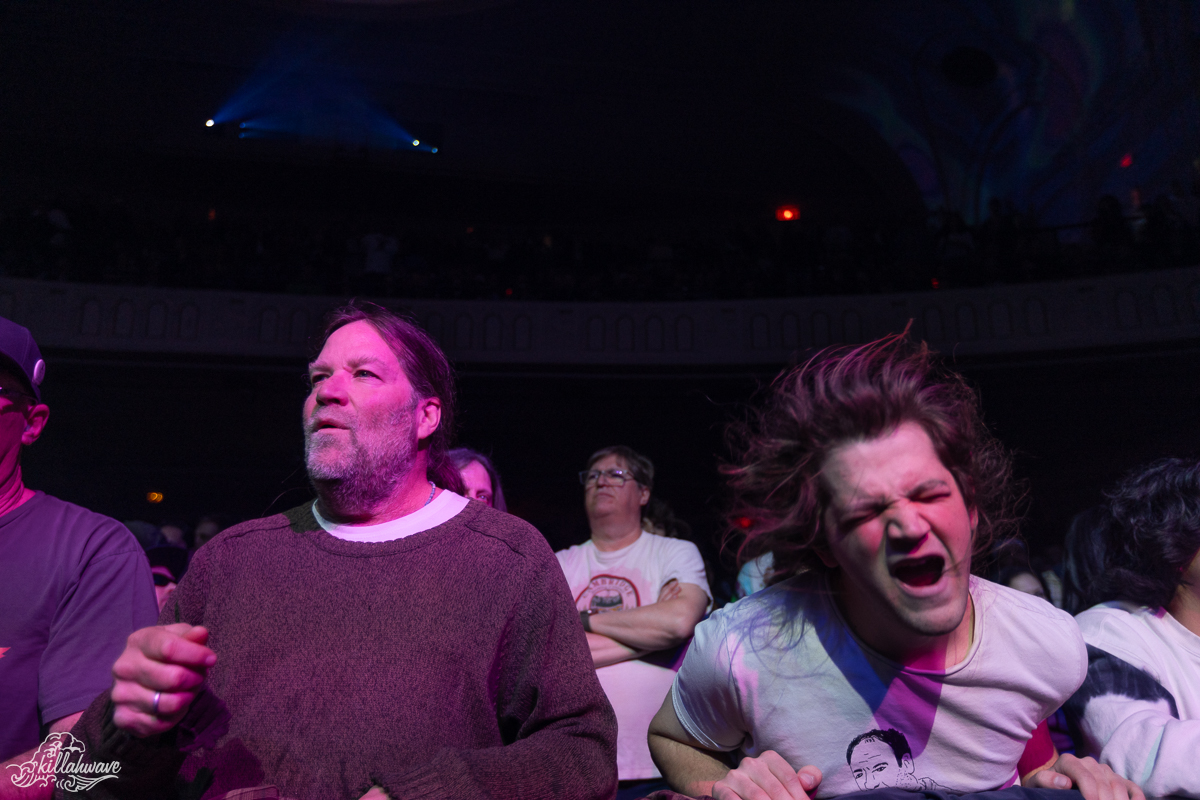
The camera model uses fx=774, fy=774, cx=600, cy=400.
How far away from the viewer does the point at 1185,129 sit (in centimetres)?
1002

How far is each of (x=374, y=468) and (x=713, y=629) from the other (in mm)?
754

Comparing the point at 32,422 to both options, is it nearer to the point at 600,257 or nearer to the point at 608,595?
the point at 608,595

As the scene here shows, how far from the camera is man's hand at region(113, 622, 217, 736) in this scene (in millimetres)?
1057

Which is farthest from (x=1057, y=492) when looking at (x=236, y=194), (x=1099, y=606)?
(x=236, y=194)

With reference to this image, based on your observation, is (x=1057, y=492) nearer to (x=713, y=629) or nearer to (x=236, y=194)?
(x=713, y=629)

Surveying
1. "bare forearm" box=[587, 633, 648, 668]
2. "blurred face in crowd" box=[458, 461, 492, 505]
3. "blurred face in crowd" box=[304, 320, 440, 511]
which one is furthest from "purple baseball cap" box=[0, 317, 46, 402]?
"bare forearm" box=[587, 633, 648, 668]

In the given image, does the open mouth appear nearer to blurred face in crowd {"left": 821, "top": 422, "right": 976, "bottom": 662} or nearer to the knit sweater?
blurred face in crowd {"left": 821, "top": 422, "right": 976, "bottom": 662}

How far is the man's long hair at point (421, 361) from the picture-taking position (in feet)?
5.71

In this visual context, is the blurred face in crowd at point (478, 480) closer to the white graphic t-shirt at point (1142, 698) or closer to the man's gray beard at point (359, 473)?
the man's gray beard at point (359, 473)

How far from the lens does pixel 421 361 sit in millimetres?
1771

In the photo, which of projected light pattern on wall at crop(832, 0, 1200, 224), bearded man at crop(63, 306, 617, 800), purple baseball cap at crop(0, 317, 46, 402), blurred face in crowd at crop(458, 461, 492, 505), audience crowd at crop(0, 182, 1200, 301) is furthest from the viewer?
projected light pattern on wall at crop(832, 0, 1200, 224)

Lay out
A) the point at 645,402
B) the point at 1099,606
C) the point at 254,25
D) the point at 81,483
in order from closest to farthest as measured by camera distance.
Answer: the point at 1099,606 < the point at 81,483 < the point at 645,402 < the point at 254,25

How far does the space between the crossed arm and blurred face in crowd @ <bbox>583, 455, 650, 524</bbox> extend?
55 cm

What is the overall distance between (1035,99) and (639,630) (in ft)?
45.5
